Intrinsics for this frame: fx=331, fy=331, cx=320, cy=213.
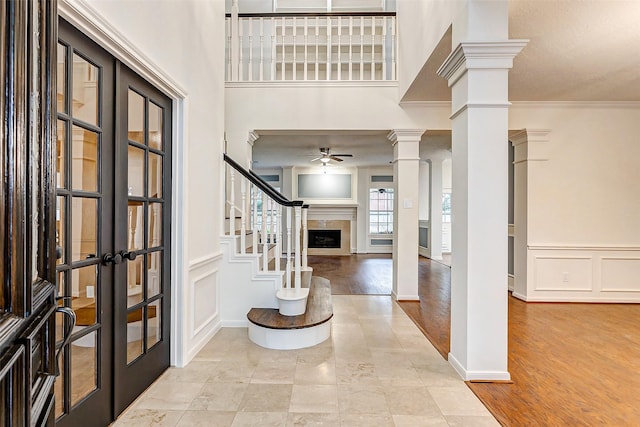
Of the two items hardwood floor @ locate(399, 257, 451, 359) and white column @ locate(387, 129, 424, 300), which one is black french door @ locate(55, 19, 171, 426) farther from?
white column @ locate(387, 129, 424, 300)

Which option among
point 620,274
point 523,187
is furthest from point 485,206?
point 620,274

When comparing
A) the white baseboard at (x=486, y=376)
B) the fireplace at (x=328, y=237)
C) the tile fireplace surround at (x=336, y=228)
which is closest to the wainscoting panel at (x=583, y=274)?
the white baseboard at (x=486, y=376)

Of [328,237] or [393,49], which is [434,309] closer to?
[393,49]

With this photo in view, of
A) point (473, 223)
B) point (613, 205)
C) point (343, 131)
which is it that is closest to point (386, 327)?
point (473, 223)

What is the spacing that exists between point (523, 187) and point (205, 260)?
3988 mm

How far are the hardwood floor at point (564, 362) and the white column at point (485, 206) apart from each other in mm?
230

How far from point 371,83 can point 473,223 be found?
265 cm

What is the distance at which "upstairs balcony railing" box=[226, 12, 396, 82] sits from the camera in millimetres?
4176

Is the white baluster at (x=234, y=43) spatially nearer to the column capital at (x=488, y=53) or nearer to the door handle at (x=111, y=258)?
the column capital at (x=488, y=53)

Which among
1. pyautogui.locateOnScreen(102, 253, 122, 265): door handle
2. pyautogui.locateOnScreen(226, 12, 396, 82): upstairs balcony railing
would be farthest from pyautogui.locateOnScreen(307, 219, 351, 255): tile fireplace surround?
pyautogui.locateOnScreen(102, 253, 122, 265): door handle

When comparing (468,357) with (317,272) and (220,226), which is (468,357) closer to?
(220,226)

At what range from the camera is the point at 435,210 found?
8.11 metres

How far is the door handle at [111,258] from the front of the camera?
165cm

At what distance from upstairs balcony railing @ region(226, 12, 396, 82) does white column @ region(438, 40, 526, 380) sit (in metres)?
2.03
